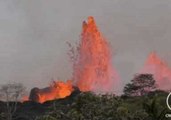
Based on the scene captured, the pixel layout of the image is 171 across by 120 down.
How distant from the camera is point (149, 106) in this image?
225 ft

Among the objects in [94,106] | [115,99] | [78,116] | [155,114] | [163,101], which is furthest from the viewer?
[163,101]

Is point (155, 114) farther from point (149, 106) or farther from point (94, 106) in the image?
point (94, 106)

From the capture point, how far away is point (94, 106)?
79562 mm

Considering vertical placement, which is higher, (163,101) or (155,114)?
(163,101)

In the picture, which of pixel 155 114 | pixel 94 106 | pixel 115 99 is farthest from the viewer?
pixel 115 99

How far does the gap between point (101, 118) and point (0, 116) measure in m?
84.9

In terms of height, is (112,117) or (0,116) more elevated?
(0,116)

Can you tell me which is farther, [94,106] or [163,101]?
[163,101]

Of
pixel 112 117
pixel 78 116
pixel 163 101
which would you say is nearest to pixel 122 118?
pixel 112 117

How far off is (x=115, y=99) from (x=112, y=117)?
11.3 meters

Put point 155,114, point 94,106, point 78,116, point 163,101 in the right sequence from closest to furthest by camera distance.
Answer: point 155,114
point 78,116
point 94,106
point 163,101

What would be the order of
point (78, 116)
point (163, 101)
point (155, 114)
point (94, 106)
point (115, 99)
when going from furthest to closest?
point (163, 101), point (115, 99), point (94, 106), point (78, 116), point (155, 114)

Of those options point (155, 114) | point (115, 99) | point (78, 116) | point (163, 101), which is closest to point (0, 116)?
point (163, 101)

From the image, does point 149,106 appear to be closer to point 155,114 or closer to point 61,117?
point 155,114
